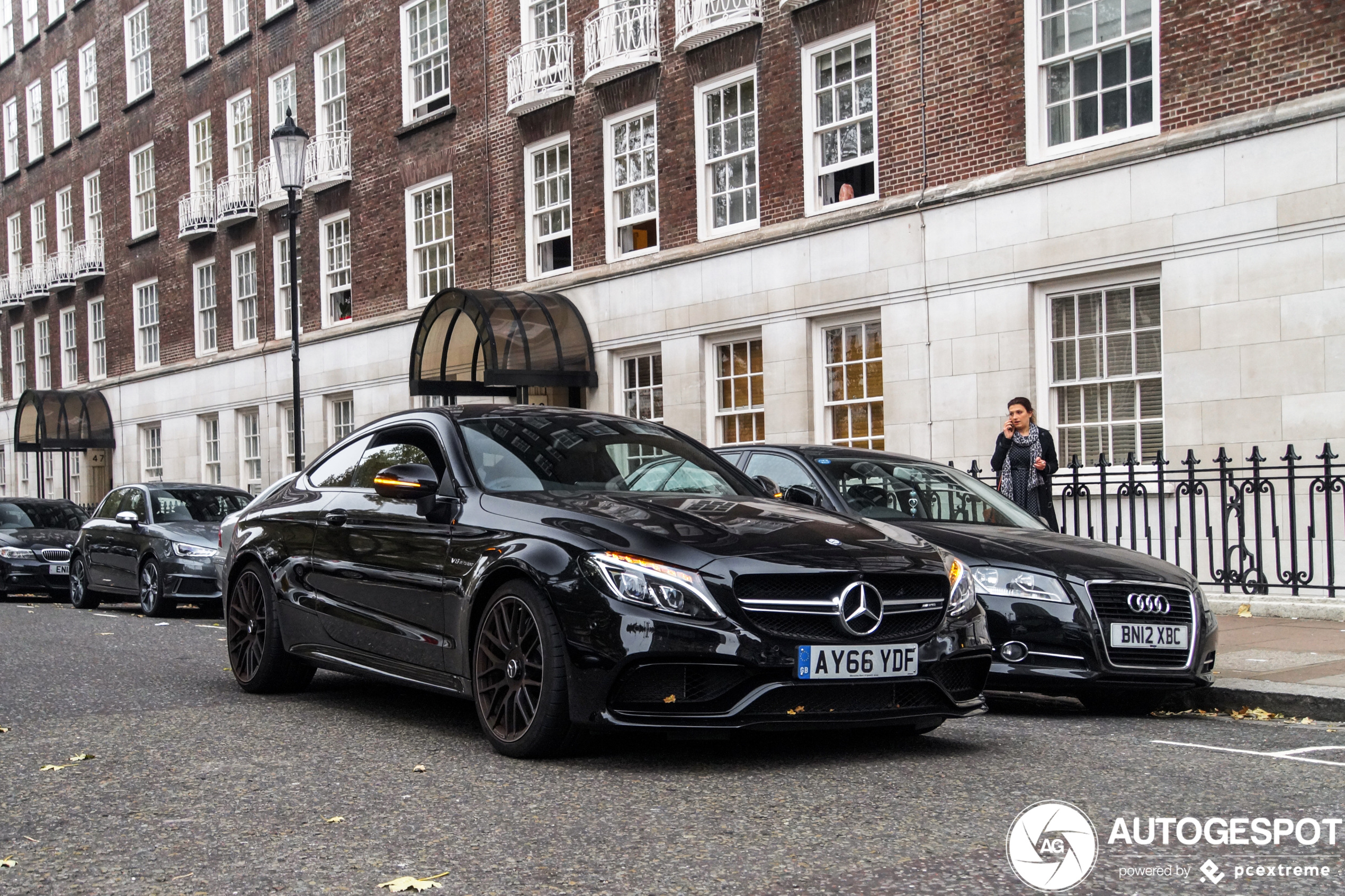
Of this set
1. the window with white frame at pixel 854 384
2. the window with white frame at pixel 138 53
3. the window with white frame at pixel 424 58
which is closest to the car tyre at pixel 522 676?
the window with white frame at pixel 854 384

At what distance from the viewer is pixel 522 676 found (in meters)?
6.12

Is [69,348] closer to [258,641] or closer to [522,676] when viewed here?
[258,641]

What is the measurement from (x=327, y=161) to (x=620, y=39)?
8973mm

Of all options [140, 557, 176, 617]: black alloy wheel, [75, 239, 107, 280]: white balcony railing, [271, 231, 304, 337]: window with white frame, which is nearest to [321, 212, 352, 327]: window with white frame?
[271, 231, 304, 337]: window with white frame

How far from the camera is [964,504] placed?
9.21 meters

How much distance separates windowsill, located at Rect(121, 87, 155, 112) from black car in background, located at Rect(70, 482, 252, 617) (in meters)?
19.4

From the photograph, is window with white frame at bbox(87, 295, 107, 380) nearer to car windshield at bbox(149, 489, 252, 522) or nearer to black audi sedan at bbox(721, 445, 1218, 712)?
car windshield at bbox(149, 489, 252, 522)

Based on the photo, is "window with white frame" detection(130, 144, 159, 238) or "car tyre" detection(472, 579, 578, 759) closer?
"car tyre" detection(472, 579, 578, 759)

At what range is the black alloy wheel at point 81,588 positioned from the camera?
17.9 m

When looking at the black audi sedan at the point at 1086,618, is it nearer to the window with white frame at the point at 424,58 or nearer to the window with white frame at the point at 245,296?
the window with white frame at the point at 424,58

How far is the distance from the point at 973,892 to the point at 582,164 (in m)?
18.9

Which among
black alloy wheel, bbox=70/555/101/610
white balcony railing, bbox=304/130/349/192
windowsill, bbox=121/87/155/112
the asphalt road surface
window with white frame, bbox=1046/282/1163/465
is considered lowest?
black alloy wheel, bbox=70/555/101/610

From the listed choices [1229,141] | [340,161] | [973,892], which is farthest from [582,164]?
[973,892]

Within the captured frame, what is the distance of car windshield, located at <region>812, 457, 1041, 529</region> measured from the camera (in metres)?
8.88
